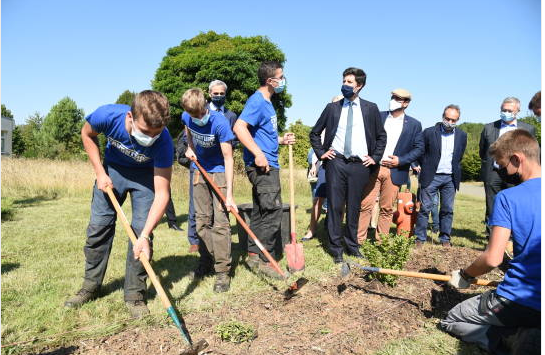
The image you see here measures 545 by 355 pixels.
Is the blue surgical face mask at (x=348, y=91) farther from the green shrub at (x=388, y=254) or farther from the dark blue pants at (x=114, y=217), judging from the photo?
the dark blue pants at (x=114, y=217)

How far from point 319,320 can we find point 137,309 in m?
1.63

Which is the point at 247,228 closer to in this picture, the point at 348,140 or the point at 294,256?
the point at 294,256

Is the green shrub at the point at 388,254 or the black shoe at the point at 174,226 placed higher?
the green shrub at the point at 388,254

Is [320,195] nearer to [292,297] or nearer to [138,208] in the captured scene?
[292,297]

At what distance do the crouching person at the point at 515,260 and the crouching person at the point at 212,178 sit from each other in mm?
2399

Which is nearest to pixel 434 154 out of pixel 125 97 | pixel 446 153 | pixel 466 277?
pixel 446 153

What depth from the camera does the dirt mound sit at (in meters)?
2.93

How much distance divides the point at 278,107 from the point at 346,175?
17.9m

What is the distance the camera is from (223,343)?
301 cm

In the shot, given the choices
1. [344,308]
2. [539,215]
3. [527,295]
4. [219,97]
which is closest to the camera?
[539,215]

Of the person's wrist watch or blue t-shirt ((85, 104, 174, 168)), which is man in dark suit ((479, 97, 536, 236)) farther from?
blue t-shirt ((85, 104, 174, 168))

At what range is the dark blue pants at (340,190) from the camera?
5.04 meters

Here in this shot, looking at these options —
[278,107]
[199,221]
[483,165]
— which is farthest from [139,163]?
[278,107]

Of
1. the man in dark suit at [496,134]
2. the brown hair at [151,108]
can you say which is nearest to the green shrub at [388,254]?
the man in dark suit at [496,134]
